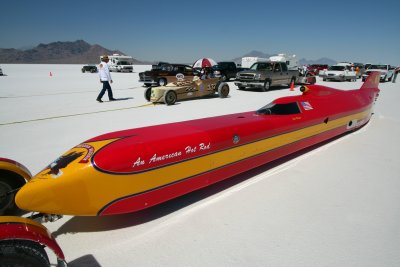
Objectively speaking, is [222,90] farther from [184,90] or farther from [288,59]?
[288,59]

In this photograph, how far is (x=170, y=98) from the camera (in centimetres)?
1084

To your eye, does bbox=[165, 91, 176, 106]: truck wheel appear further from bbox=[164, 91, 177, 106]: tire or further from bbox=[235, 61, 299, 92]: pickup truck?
bbox=[235, 61, 299, 92]: pickup truck

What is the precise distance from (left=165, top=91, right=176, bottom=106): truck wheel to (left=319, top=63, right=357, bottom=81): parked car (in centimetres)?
1861

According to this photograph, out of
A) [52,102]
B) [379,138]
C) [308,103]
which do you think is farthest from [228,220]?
[52,102]

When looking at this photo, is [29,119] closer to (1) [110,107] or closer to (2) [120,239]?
(1) [110,107]

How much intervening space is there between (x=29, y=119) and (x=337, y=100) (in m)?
8.89

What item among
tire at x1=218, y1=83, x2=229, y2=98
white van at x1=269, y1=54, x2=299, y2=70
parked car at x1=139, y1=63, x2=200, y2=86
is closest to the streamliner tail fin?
tire at x1=218, y1=83, x2=229, y2=98

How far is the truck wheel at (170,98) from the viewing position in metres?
10.7

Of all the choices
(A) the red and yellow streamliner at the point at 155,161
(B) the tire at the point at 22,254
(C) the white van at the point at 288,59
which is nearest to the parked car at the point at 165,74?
(A) the red and yellow streamliner at the point at 155,161

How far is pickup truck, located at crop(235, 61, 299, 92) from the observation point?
51.8 ft

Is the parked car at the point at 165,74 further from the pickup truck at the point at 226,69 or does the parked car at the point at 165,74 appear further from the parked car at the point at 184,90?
the pickup truck at the point at 226,69

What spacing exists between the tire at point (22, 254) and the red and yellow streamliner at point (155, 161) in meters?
0.69

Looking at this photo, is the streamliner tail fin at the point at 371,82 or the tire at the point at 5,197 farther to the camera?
the streamliner tail fin at the point at 371,82

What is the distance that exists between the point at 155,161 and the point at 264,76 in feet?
46.3
